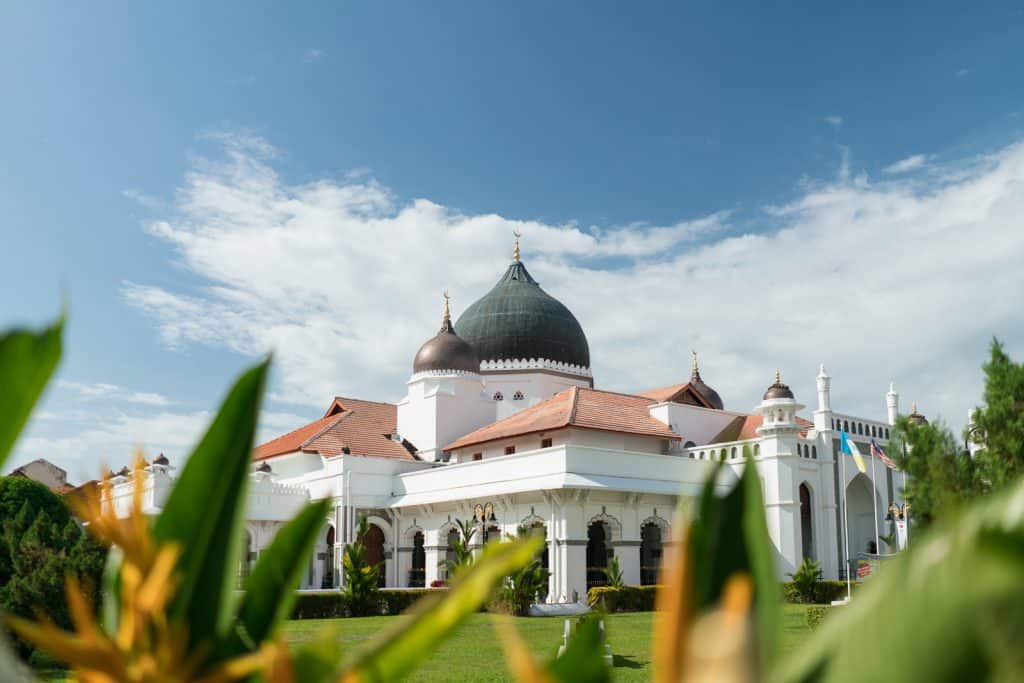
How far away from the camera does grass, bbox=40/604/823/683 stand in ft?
39.4

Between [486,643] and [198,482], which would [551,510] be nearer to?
[486,643]

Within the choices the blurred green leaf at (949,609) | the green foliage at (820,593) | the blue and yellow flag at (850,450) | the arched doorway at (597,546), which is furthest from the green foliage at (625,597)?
the blurred green leaf at (949,609)

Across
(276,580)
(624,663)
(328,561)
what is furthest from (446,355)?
(276,580)

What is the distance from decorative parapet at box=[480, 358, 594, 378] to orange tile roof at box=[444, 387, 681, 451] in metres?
3.02

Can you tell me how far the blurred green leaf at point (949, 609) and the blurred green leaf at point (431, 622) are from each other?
0.82ft

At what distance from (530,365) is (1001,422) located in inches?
1038

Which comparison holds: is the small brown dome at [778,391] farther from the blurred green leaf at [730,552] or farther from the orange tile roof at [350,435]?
the blurred green leaf at [730,552]

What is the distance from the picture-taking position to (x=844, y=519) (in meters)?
28.8

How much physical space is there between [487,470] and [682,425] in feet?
22.7

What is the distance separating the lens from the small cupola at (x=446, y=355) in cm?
3562

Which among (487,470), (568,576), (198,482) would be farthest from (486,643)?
(198,482)

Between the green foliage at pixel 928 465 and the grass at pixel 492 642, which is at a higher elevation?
the green foliage at pixel 928 465

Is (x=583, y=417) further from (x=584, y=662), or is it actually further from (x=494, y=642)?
(x=584, y=662)

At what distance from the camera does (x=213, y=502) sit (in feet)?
2.95
